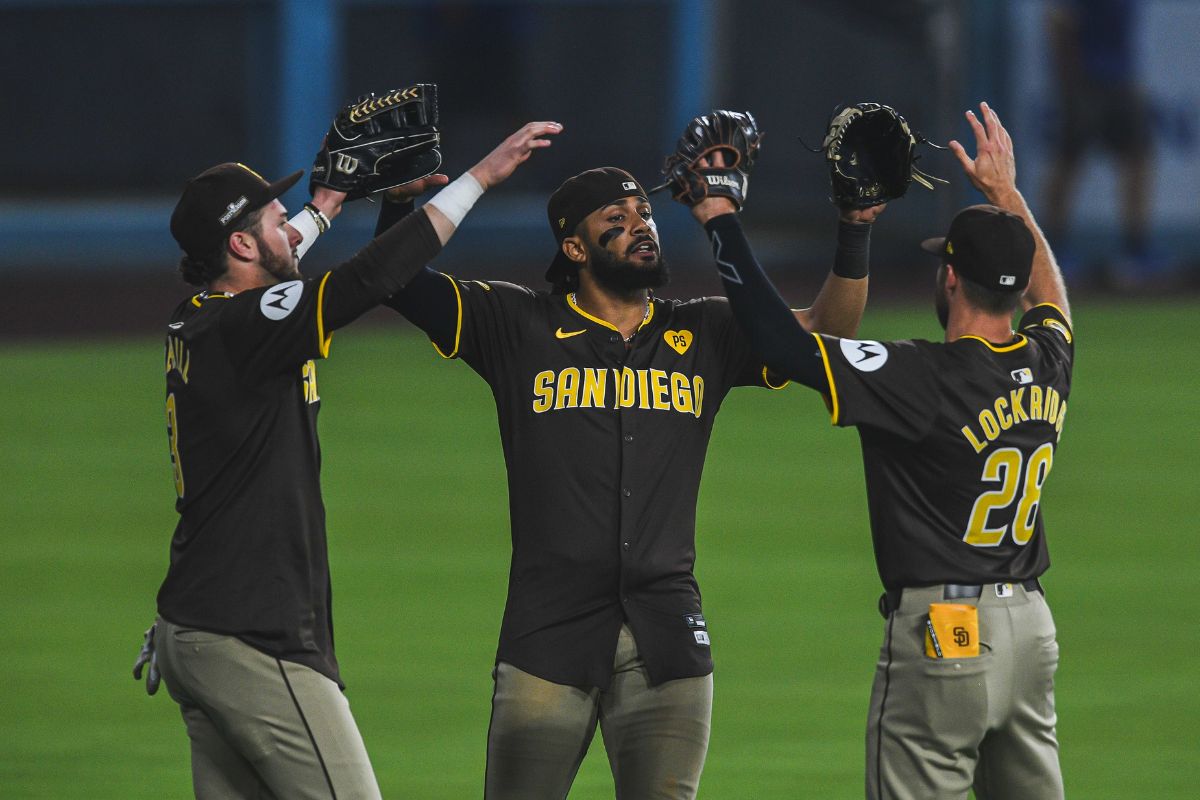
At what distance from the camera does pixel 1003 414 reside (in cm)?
480

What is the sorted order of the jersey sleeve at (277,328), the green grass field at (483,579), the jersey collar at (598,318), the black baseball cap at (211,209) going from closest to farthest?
the jersey sleeve at (277,328) → the black baseball cap at (211,209) → the jersey collar at (598,318) → the green grass field at (483,579)

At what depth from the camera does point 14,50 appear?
21.1m

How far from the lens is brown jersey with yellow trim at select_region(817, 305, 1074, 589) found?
475 centimetres

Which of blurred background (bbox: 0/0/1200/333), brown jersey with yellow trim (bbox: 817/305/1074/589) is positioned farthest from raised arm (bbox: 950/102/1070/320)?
blurred background (bbox: 0/0/1200/333)

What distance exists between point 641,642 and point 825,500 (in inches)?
254

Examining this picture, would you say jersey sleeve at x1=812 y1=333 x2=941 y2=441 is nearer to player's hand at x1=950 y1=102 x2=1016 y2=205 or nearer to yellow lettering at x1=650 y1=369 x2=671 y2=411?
yellow lettering at x1=650 y1=369 x2=671 y2=411

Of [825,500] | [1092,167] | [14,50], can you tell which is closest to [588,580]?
[825,500]

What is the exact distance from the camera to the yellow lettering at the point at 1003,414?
4.80 metres

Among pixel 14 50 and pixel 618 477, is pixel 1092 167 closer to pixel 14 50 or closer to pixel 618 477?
pixel 14 50

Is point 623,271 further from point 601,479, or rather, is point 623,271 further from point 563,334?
point 601,479

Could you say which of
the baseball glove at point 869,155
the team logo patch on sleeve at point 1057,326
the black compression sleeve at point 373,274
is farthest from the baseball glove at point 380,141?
the team logo patch on sleeve at point 1057,326

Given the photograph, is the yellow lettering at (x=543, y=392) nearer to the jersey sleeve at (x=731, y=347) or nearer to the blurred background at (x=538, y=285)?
the jersey sleeve at (x=731, y=347)

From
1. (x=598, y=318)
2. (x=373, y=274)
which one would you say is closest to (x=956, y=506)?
(x=598, y=318)

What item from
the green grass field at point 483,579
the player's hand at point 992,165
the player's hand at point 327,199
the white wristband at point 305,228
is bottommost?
the green grass field at point 483,579
